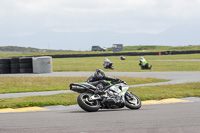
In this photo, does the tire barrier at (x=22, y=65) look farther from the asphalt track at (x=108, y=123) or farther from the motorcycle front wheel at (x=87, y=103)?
the asphalt track at (x=108, y=123)

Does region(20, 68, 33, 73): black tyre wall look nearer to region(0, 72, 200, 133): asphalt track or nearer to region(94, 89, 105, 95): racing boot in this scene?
region(94, 89, 105, 95): racing boot

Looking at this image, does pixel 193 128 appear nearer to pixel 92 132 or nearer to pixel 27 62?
pixel 92 132

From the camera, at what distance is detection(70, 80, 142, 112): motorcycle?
10391mm

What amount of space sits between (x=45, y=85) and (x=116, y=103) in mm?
10040

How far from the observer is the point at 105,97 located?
10.7 m

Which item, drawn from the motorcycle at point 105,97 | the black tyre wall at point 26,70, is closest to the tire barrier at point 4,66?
the black tyre wall at point 26,70

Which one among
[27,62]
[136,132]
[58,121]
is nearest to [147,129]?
[136,132]

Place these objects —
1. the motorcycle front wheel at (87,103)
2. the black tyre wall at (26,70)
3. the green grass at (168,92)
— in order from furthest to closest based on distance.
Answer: the black tyre wall at (26,70), the green grass at (168,92), the motorcycle front wheel at (87,103)

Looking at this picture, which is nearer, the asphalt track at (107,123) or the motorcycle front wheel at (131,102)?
the asphalt track at (107,123)

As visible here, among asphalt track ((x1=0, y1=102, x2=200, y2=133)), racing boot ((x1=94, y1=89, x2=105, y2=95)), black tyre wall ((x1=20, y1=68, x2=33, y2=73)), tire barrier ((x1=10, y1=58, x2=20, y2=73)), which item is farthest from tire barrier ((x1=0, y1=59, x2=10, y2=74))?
asphalt track ((x1=0, y1=102, x2=200, y2=133))

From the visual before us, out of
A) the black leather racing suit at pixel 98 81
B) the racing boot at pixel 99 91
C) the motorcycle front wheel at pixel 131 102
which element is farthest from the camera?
the motorcycle front wheel at pixel 131 102

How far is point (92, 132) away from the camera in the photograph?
7238 millimetres

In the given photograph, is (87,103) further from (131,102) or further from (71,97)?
(71,97)

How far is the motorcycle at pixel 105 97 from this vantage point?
1039 centimetres
